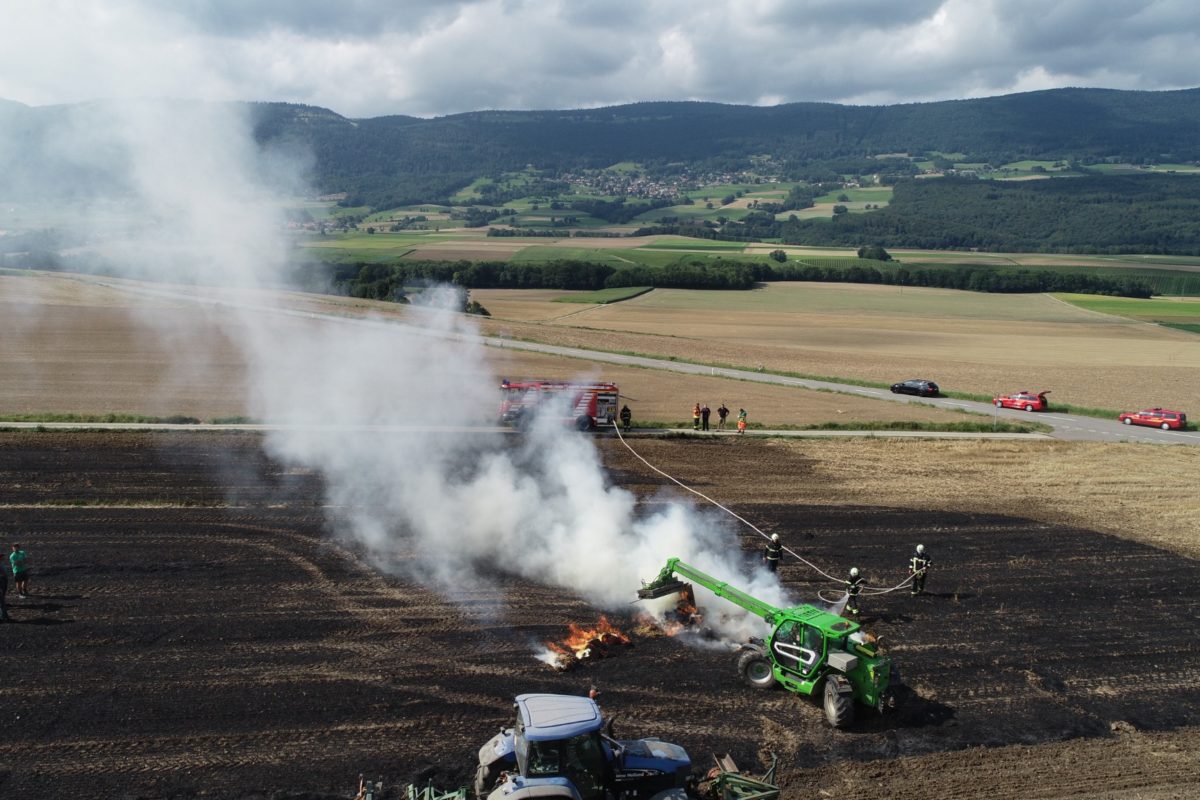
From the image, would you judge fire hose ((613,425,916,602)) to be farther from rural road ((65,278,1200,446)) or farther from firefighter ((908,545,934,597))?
rural road ((65,278,1200,446))

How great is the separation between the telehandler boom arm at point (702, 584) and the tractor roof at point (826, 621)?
1.56ft

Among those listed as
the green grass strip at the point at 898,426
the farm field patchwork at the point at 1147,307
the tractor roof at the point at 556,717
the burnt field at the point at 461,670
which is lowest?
the burnt field at the point at 461,670

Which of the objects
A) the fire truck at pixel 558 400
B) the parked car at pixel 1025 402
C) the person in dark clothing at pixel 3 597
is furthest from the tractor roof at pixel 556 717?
the parked car at pixel 1025 402

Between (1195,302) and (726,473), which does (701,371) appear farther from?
(1195,302)

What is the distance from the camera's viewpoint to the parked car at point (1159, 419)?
161ft

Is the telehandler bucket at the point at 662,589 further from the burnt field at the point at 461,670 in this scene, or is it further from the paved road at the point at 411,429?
the paved road at the point at 411,429

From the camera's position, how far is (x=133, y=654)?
1855 centimetres

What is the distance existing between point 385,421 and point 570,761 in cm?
3103

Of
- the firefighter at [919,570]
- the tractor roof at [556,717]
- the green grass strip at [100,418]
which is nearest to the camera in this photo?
the tractor roof at [556,717]

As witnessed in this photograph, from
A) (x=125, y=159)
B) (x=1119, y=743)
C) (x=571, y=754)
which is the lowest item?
(x=1119, y=743)

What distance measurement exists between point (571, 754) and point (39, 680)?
1291 centimetres

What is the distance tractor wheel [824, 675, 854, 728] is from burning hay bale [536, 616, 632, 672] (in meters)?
5.06

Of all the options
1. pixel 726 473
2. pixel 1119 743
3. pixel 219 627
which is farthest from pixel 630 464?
pixel 1119 743

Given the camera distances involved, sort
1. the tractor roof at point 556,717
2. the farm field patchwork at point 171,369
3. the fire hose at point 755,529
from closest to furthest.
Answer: the tractor roof at point 556,717
the fire hose at point 755,529
the farm field patchwork at point 171,369
